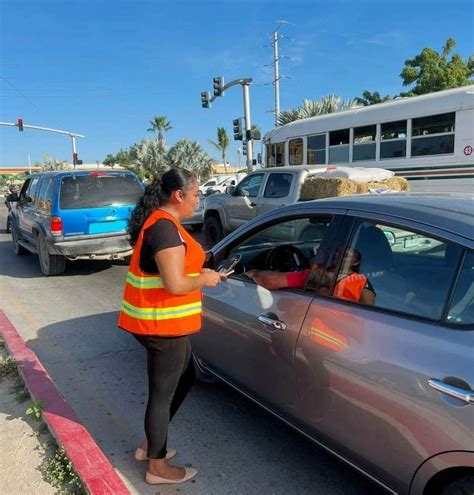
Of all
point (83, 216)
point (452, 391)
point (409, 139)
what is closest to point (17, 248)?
point (83, 216)

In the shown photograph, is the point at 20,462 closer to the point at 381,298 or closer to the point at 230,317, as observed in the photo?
the point at 230,317

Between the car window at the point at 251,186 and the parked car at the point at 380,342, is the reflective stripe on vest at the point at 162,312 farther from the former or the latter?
the car window at the point at 251,186

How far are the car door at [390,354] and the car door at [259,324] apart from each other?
5.1 inches

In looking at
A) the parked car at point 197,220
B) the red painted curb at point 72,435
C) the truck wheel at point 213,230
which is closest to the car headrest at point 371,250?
the red painted curb at point 72,435

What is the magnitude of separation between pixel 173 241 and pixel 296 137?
40.9ft

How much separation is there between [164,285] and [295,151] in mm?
12574

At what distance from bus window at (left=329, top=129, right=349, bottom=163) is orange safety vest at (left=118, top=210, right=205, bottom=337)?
10.7m

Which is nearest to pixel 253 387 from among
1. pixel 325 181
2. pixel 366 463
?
pixel 366 463

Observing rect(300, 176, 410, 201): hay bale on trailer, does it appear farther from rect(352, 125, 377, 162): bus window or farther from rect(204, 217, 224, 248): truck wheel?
rect(352, 125, 377, 162): bus window

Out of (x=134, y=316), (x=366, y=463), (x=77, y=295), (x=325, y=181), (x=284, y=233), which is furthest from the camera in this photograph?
(x=325, y=181)

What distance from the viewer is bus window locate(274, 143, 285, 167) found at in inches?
589

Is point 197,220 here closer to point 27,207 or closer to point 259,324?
point 27,207

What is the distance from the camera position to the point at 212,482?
9.20ft

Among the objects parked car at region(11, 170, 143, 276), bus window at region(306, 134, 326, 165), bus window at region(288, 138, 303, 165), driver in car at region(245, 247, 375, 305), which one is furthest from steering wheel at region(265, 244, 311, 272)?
bus window at region(288, 138, 303, 165)
